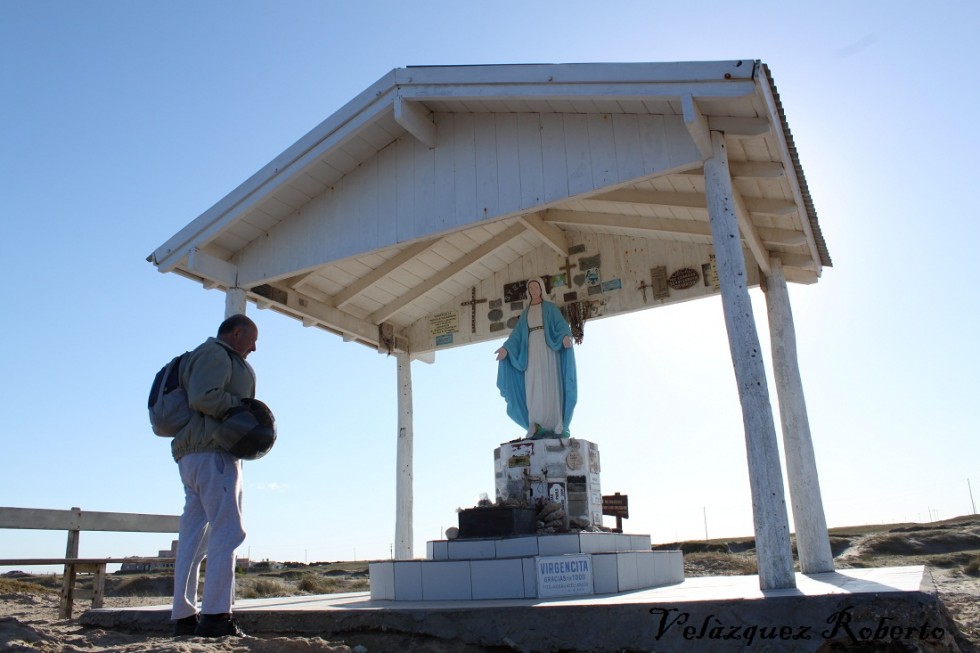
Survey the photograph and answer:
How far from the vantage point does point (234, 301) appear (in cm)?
816

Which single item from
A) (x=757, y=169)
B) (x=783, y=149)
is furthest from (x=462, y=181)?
(x=783, y=149)

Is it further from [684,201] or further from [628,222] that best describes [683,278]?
[684,201]

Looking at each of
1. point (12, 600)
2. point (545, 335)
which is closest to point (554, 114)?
point (545, 335)

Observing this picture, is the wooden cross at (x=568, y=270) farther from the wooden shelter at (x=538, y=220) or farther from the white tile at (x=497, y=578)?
the white tile at (x=497, y=578)

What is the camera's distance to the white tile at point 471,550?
6.23 metres

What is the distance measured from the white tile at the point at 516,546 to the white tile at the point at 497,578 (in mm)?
286

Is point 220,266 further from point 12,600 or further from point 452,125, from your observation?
point 12,600

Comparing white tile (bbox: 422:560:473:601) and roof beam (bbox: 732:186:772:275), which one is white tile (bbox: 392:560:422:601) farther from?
roof beam (bbox: 732:186:772:275)

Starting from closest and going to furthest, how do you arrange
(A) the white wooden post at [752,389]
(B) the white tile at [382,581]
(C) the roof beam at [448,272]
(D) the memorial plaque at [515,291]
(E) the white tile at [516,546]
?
(A) the white wooden post at [752,389], (E) the white tile at [516,546], (B) the white tile at [382,581], (C) the roof beam at [448,272], (D) the memorial plaque at [515,291]

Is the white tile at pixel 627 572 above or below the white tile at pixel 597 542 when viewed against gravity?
below

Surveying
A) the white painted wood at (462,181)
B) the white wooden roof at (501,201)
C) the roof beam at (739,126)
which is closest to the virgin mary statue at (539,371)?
the white wooden roof at (501,201)

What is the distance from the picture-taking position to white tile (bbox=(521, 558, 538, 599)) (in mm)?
5656

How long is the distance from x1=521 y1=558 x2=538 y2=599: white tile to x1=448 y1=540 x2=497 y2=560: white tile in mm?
500

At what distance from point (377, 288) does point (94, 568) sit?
4706 mm
